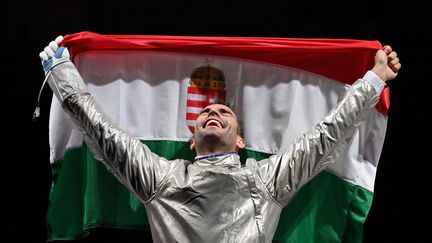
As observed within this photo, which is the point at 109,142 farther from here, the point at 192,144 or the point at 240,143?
the point at 240,143

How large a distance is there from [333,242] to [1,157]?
1178mm

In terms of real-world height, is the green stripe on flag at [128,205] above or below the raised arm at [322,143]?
below

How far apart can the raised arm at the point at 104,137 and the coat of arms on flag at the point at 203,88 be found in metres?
0.24

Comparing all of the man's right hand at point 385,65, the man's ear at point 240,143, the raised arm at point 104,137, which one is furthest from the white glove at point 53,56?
the man's right hand at point 385,65

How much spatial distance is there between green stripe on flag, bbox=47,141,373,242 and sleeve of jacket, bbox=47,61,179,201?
0.56ft

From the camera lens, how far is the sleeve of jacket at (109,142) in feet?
6.23

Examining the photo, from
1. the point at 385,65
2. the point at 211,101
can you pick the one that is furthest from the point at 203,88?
the point at 385,65

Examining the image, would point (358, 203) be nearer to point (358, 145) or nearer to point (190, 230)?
point (358, 145)

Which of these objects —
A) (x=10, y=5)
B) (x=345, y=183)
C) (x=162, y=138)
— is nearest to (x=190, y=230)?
(x=162, y=138)

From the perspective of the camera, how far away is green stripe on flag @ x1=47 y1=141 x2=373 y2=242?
207cm

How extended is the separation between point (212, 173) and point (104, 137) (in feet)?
1.06

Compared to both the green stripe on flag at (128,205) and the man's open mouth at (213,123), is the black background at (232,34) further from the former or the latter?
the man's open mouth at (213,123)

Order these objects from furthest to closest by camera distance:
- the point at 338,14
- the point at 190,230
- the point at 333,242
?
1. the point at 338,14
2. the point at 333,242
3. the point at 190,230

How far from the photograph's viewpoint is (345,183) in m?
2.08
